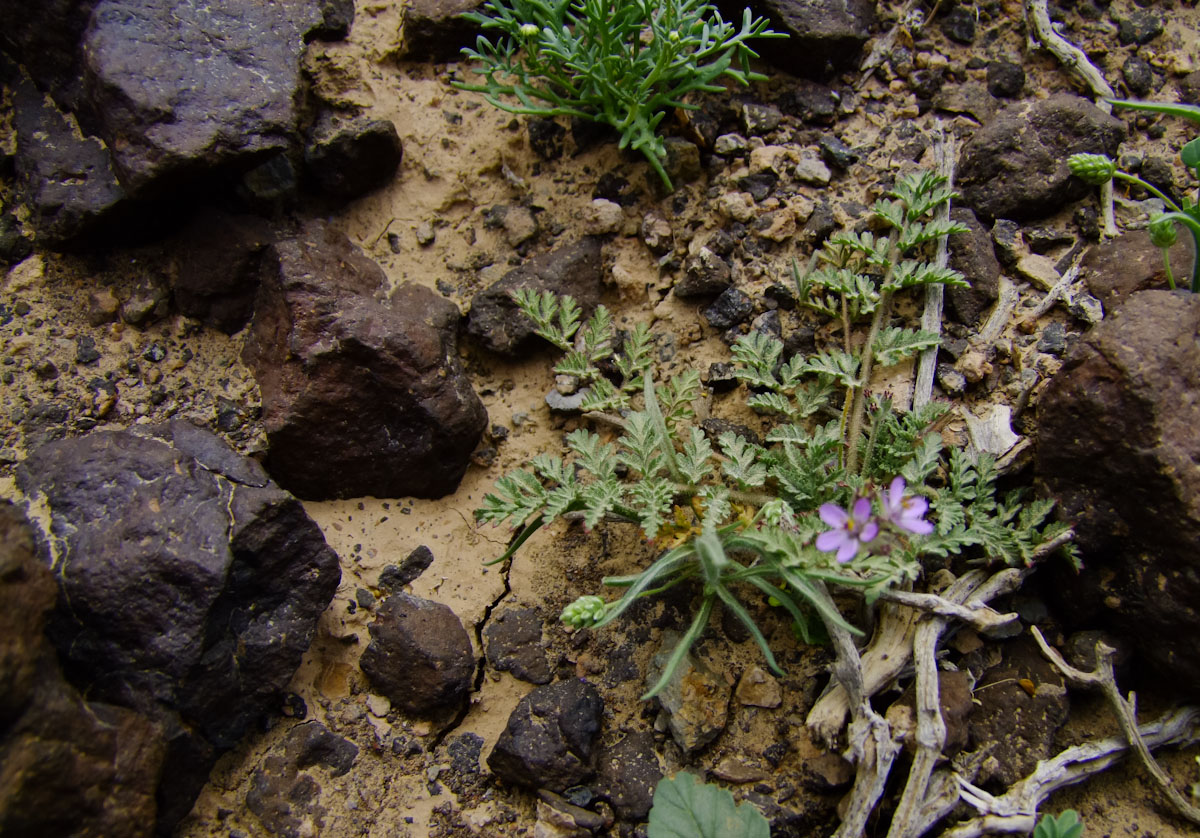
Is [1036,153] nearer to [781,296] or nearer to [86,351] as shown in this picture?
[781,296]

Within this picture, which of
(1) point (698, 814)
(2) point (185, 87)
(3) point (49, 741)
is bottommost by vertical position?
(1) point (698, 814)

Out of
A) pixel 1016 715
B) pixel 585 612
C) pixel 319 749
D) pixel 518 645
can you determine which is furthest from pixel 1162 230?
pixel 319 749

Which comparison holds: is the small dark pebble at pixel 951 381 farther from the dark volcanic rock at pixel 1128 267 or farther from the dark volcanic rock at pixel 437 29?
the dark volcanic rock at pixel 437 29

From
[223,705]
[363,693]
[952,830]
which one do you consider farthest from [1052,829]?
[223,705]

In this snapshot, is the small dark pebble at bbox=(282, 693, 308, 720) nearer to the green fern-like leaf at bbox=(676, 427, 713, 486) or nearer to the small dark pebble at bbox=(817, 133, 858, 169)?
the green fern-like leaf at bbox=(676, 427, 713, 486)

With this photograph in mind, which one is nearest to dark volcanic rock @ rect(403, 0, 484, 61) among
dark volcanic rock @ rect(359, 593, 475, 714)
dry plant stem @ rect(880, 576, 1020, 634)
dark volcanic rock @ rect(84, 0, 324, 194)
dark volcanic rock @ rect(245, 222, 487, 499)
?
dark volcanic rock @ rect(84, 0, 324, 194)

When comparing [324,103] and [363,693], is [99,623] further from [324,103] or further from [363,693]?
[324,103]
